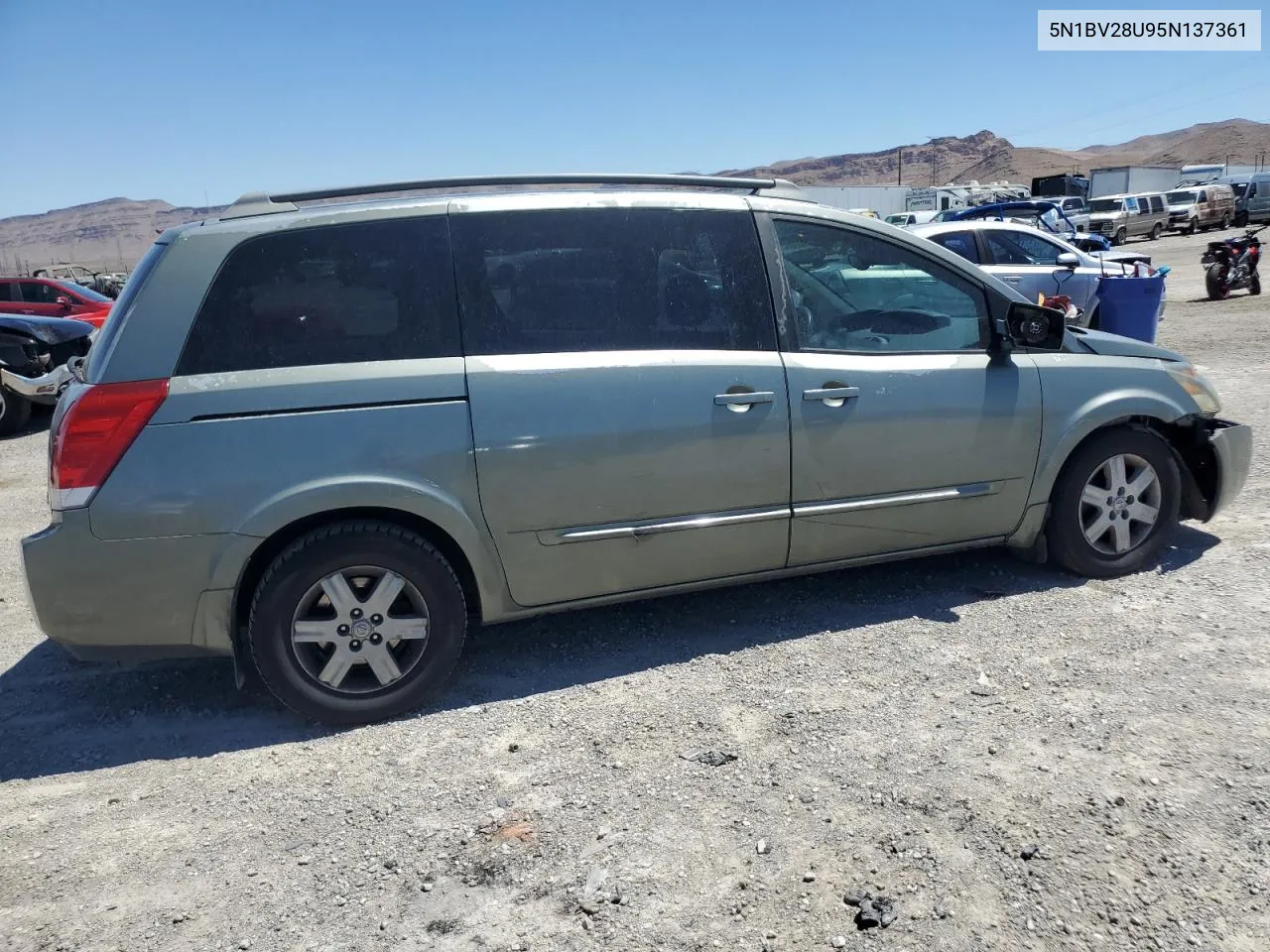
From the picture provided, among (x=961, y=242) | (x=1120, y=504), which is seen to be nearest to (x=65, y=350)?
(x=961, y=242)

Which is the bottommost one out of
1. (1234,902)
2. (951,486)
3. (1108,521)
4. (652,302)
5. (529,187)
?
(1234,902)

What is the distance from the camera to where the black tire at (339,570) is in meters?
3.37

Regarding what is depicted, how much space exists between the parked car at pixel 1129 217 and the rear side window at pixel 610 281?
122 feet

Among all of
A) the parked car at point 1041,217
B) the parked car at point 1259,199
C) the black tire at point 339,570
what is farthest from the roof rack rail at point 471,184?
the parked car at point 1259,199

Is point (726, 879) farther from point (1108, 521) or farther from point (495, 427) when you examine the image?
point (1108, 521)

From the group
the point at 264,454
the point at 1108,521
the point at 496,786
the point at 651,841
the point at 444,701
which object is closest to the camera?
the point at 651,841

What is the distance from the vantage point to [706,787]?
301 cm

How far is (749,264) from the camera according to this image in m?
3.92

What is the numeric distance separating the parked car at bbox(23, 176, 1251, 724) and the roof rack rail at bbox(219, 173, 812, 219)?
0.6 inches

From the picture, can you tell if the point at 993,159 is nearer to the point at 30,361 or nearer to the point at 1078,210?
the point at 1078,210

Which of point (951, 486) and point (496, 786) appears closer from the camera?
point (496, 786)

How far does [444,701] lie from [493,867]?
3.58 feet

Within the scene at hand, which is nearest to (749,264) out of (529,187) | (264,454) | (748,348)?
(748,348)

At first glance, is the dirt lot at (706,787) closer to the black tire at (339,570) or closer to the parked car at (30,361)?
the black tire at (339,570)
